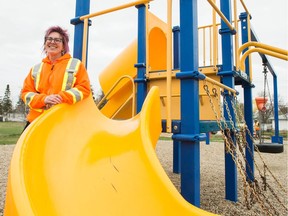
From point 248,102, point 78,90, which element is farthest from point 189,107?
point 248,102

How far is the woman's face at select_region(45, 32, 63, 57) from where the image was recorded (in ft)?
6.58

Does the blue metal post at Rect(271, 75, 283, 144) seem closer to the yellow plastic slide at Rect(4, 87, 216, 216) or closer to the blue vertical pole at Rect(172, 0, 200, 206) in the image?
the blue vertical pole at Rect(172, 0, 200, 206)

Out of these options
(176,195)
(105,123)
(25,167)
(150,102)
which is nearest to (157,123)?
(150,102)

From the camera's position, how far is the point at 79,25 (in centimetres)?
326

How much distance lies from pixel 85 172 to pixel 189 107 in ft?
3.14

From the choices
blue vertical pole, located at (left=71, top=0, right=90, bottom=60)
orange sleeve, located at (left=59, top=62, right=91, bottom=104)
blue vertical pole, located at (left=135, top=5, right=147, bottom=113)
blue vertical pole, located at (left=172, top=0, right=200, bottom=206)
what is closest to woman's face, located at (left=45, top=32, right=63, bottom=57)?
orange sleeve, located at (left=59, top=62, right=91, bottom=104)

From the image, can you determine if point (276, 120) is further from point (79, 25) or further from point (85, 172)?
point (85, 172)

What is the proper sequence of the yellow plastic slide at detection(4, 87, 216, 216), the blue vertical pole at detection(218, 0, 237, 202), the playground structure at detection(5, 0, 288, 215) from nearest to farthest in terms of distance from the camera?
the yellow plastic slide at detection(4, 87, 216, 216)
the playground structure at detection(5, 0, 288, 215)
the blue vertical pole at detection(218, 0, 237, 202)

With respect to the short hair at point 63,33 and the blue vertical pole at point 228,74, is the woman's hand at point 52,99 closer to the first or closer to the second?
Answer: the short hair at point 63,33

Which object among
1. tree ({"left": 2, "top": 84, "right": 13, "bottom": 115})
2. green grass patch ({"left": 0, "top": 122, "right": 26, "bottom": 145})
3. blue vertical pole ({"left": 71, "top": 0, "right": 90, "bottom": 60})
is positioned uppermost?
tree ({"left": 2, "top": 84, "right": 13, "bottom": 115})

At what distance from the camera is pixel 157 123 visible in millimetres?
2268

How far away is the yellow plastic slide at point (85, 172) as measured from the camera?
3.87ft

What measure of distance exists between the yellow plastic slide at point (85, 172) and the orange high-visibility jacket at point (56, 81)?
0.13 metres

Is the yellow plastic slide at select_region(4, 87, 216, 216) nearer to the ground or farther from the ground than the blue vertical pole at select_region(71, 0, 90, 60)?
nearer to the ground
